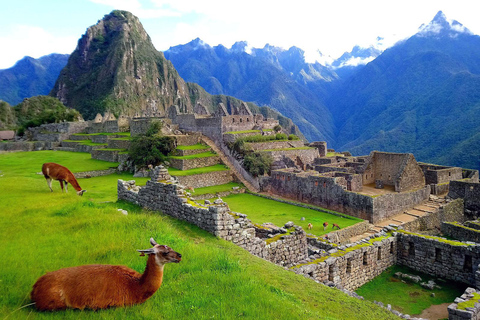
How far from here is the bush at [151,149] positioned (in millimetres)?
30891

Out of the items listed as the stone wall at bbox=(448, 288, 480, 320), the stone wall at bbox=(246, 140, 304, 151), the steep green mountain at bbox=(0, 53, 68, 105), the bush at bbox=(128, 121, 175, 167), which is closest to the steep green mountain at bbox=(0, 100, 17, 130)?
the steep green mountain at bbox=(0, 53, 68, 105)

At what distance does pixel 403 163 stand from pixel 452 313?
1938 centimetres

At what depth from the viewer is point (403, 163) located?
25469 millimetres

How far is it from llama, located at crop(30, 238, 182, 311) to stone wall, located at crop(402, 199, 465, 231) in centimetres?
1813

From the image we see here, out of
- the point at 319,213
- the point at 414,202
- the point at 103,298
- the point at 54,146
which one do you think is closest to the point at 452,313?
the point at 103,298

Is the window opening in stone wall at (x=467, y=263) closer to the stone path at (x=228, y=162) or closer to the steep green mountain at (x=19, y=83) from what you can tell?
the stone path at (x=228, y=162)

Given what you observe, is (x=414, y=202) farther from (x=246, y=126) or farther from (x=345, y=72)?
(x=345, y=72)

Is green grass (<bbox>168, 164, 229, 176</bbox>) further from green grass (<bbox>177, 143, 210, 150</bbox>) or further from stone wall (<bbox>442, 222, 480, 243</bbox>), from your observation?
stone wall (<bbox>442, 222, 480, 243</bbox>)

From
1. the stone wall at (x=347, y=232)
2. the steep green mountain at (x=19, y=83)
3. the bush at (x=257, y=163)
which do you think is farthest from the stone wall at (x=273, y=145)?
the steep green mountain at (x=19, y=83)

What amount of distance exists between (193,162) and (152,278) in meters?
27.5

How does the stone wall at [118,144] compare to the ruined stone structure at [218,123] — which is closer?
the ruined stone structure at [218,123]

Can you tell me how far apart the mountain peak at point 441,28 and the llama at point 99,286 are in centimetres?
13756

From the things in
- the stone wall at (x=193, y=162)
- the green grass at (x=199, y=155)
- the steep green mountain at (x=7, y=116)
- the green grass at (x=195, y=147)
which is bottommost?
the stone wall at (x=193, y=162)

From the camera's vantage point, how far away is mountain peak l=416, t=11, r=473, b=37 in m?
112
